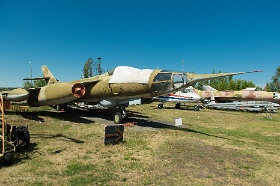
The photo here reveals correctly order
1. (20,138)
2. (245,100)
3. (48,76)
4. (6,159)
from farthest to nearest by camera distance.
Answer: (245,100) < (48,76) < (20,138) < (6,159)

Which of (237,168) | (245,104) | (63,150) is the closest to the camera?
(237,168)

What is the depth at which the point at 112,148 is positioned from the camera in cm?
909

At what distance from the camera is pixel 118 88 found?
1398 cm

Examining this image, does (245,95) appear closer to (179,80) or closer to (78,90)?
(179,80)

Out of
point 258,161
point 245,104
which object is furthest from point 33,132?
point 245,104

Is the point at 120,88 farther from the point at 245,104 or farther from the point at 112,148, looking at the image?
the point at 245,104

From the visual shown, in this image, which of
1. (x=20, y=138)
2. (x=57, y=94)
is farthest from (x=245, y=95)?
(x=20, y=138)

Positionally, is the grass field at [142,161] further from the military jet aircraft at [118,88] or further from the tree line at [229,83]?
the tree line at [229,83]

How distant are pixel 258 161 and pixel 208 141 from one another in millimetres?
3035

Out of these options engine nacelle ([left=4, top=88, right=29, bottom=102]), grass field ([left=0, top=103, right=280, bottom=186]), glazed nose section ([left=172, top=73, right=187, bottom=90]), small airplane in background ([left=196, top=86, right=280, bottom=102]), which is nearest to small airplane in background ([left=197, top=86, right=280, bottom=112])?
small airplane in background ([left=196, top=86, right=280, bottom=102])

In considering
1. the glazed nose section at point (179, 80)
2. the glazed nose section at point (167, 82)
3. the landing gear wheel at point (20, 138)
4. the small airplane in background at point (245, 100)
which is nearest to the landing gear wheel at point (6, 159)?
the landing gear wheel at point (20, 138)

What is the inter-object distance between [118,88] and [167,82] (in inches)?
135

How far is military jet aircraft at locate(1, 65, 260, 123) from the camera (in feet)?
39.8

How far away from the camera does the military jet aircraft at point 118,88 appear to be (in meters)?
12.1
